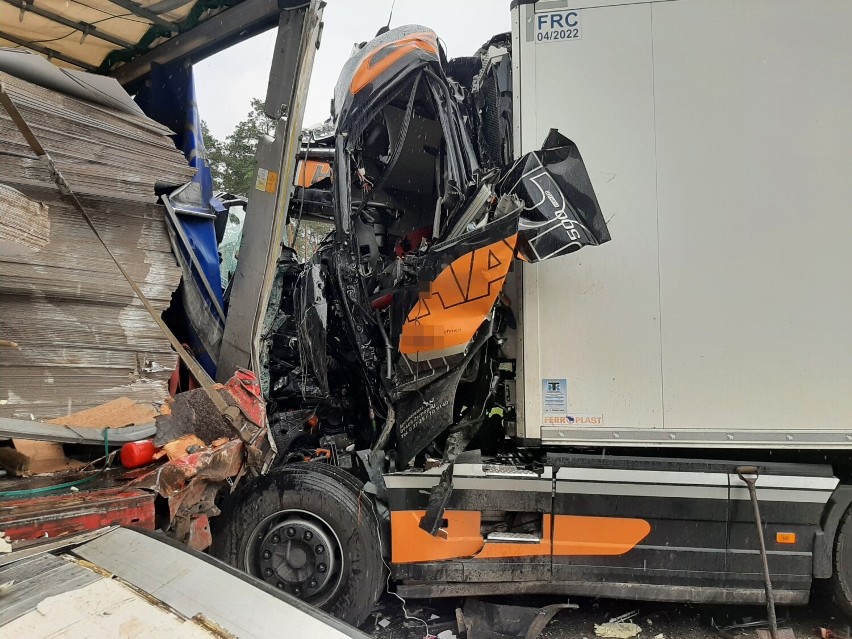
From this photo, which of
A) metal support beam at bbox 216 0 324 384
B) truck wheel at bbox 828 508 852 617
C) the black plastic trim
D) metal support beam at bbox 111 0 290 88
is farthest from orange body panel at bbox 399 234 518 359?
truck wheel at bbox 828 508 852 617

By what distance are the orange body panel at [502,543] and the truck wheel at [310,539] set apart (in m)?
0.19

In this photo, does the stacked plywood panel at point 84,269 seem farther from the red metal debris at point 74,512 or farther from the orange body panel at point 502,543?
the orange body panel at point 502,543

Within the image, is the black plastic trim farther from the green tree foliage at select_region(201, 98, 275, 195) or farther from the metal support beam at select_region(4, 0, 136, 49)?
the green tree foliage at select_region(201, 98, 275, 195)

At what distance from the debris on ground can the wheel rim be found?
5.16ft

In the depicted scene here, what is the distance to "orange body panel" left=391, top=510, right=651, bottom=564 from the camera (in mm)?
2850

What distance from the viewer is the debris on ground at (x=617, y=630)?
3035mm

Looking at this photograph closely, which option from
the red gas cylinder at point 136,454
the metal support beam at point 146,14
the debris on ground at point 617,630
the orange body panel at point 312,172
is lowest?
the debris on ground at point 617,630

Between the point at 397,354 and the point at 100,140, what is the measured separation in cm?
179

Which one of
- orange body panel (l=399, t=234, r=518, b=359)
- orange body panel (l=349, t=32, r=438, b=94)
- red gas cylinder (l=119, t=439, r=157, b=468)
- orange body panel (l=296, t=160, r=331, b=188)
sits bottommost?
red gas cylinder (l=119, t=439, r=157, b=468)

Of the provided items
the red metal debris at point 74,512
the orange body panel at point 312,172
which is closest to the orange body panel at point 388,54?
the orange body panel at point 312,172

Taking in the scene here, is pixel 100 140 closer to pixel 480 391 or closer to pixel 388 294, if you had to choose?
pixel 388 294

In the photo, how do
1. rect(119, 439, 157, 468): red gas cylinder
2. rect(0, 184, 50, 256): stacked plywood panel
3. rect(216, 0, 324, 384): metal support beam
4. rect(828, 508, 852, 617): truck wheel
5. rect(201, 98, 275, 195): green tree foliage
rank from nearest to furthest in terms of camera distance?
1. rect(0, 184, 50, 256): stacked plywood panel
2. rect(119, 439, 157, 468): red gas cylinder
3. rect(216, 0, 324, 384): metal support beam
4. rect(828, 508, 852, 617): truck wheel
5. rect(201, 98, 275, 195): green tree foliage

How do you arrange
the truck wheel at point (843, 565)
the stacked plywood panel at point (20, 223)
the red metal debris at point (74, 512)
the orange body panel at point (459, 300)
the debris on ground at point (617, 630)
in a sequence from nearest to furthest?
the red metal debris at point (74, 512) < the stacked plywood panel at point (20, 223) < the orange body panel at point (459, 300) < the truck wheel at point (843, 565) < the debris on ground at point (617, 630)

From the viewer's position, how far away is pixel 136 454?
2205mm
